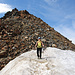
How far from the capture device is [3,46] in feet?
53.2

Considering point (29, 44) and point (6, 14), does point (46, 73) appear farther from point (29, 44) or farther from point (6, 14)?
point (6, 14)

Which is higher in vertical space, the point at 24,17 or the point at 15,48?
the point at 24,17

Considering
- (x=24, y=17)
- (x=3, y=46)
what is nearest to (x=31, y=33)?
(x=3, y=46)

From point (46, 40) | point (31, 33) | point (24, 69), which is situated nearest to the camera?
point (24, 69)

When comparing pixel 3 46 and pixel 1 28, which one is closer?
pixel 3 46

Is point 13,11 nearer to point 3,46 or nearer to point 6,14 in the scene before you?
point 6,14

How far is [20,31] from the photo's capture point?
20391mm

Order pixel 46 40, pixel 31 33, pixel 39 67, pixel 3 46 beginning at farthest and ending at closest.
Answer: pixel 31 33 < pixel 46 40 < pixel 3 46 < pixel 39 67

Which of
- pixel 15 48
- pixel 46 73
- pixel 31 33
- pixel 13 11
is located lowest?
pixel 46 73

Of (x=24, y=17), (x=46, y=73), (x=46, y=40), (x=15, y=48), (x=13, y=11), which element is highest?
(x=13, y=11)

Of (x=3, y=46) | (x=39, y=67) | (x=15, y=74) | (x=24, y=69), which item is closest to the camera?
(x=15, y=74)

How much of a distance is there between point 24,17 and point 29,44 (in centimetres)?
1111

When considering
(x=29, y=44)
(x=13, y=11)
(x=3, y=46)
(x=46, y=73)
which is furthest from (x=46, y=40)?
(x=13, y=11)

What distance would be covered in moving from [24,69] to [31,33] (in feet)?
44.1
